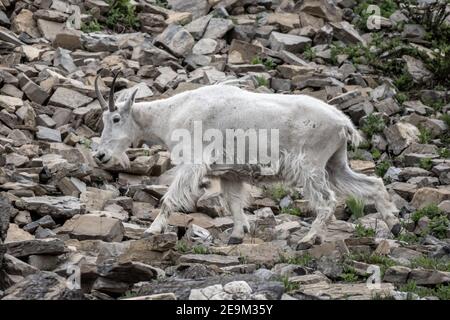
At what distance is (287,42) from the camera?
65.5 ft

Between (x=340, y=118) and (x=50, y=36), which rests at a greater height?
(x=340, y=118)

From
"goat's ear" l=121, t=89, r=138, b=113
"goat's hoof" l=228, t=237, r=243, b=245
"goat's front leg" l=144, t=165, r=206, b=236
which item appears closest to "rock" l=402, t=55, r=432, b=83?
"goat's ear" l=121, t=89, r=138, b=113

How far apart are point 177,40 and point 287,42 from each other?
2.19 metres

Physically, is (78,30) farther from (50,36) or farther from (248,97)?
(248,97)

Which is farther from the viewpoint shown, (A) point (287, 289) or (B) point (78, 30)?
(B) point (78, 30)

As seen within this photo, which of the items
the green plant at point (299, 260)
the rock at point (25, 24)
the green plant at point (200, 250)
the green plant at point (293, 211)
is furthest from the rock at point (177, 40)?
the green plant at point (299, 260)

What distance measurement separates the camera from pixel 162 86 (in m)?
17.6

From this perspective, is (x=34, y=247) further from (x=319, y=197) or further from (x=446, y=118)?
(x=446, y=118)

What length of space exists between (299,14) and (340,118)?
9816 mm

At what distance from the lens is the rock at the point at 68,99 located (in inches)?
658

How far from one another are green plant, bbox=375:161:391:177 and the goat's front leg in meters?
4.74
